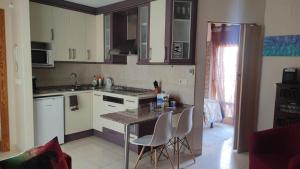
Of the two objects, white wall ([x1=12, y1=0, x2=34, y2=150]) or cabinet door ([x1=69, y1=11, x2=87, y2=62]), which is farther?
cabinet door ([x1=69, y1=11, x2=87, y2=62])

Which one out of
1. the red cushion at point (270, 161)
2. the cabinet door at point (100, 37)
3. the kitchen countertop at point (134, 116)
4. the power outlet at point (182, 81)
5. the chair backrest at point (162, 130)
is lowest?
the red cushion at point (270, 161)

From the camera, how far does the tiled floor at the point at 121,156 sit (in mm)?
3055

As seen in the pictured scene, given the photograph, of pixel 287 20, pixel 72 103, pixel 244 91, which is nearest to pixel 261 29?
pixel 287 20

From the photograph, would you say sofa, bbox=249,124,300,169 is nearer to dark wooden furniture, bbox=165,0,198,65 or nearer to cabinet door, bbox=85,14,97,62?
dark wooden furniture, bbox=165,0,198,65

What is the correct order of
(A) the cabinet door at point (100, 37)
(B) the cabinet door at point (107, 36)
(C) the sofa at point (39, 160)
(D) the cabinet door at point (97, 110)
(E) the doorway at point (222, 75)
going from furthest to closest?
(E) the doorway at point (222, 75) → (A) the cabinet door at point (100, 37) → (B) the cabinet door at point (107, 36) → (D) the cabinet door at point (97, 110) → (C) the sofa at point (39, 160)

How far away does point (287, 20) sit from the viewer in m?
3.25

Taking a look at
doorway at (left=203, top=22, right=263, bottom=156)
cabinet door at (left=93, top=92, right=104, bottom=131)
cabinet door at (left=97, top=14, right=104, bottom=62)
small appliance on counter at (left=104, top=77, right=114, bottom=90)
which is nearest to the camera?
doorway at (left=203, top=22, right=263, bottom=156)

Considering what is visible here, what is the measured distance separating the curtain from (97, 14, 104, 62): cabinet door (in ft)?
8.98

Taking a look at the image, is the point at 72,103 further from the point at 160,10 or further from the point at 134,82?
the point at 160,10

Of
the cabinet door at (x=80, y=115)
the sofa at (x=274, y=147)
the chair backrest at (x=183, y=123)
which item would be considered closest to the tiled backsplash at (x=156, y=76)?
the chair backrest at (x=183, y=123)

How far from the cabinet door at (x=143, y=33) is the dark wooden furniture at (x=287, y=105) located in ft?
6.64

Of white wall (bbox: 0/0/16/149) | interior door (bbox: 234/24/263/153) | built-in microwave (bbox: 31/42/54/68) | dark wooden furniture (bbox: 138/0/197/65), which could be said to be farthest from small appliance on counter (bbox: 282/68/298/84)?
white wall (bbox: 0/0/16/149)

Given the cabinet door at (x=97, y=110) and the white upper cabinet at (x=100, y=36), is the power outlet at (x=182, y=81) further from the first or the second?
the white upper cabinet at (x=100, y=36)

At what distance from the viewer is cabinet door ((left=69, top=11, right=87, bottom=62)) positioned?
13.3 feet
